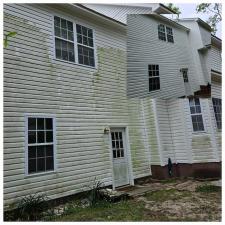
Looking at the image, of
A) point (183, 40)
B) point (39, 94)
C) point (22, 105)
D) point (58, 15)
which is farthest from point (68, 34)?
point (183, 40)

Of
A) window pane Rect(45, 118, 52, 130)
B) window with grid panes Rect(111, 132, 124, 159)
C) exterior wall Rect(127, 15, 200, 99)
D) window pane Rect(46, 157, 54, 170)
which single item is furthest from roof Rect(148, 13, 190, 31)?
window pane Rect(46, 157, 54, 170)

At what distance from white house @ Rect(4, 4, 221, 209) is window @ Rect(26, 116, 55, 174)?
0.03 metres

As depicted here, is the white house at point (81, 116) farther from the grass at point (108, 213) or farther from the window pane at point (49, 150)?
the grass at point (108, 213)

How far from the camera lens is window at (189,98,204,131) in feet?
36.1

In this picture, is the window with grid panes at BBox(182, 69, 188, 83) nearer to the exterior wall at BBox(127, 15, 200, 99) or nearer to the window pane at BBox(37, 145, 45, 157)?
the exterior wall at BBox(127, 15, 200, 99)

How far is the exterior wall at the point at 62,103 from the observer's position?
21.5 feet

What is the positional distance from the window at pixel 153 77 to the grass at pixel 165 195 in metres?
5.95

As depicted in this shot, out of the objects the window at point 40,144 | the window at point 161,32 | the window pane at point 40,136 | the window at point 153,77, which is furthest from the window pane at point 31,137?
the window at point 161,32

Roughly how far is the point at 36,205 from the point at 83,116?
3.33 metres

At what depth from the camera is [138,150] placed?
34.1ft

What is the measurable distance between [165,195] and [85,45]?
20.0 feet

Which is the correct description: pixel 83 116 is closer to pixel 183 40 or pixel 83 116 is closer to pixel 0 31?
pixel 0 31

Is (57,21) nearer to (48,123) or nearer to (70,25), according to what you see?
(70,25)

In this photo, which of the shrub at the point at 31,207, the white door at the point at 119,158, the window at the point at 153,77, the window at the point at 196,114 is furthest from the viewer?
the window at the point at 153,77
